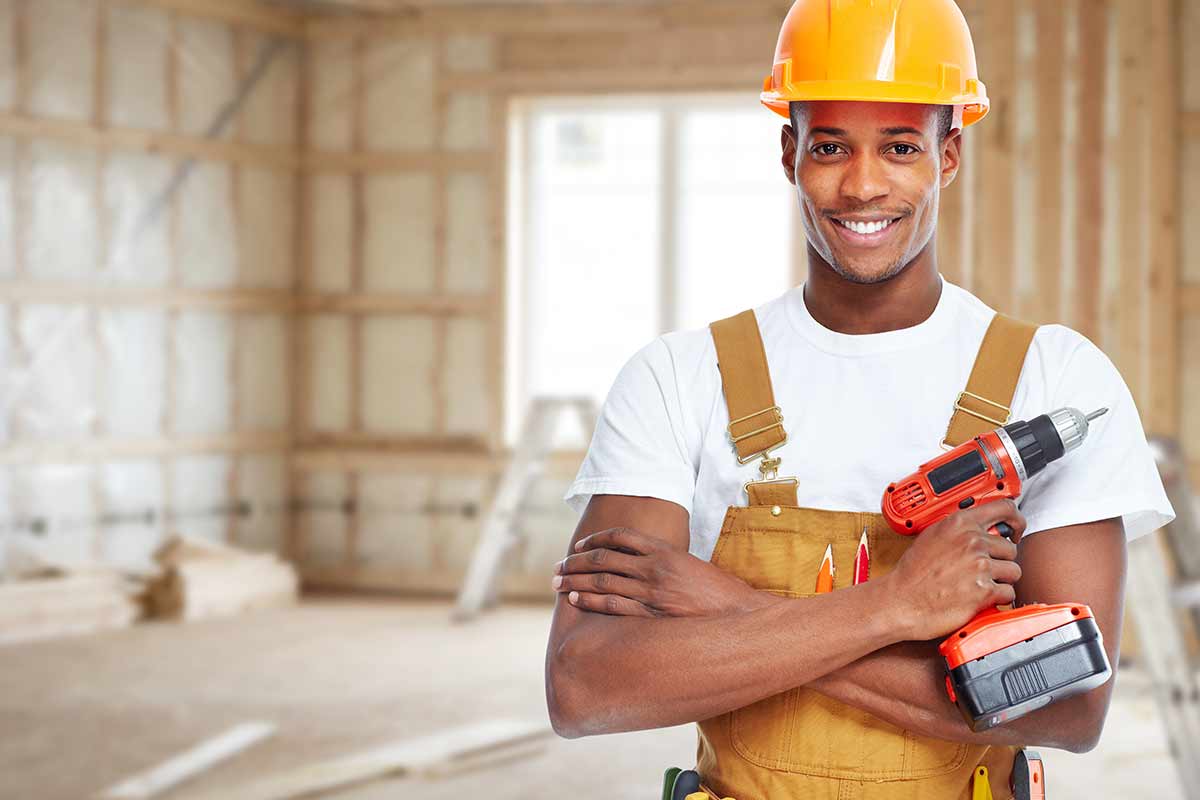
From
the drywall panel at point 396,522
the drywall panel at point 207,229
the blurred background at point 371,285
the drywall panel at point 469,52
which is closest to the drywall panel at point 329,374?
the blurred background at point 371,285

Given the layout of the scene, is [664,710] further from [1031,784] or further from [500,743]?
[500,743]

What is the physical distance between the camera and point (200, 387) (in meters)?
9.05

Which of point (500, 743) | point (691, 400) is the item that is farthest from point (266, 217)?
point (691, 400)

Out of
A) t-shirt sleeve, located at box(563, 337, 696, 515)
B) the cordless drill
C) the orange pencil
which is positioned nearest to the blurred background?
t-shirt sleeve, located at box(563, 337, 696, 515)

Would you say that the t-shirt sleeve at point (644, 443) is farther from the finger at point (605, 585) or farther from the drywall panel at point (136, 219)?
the drywall panel at point (136, 219)

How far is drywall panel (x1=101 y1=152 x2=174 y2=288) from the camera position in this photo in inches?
334

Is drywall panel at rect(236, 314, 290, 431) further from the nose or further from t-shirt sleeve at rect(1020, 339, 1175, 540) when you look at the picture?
t-shirt sleeve at rect(1020, 339, 1175, 540)

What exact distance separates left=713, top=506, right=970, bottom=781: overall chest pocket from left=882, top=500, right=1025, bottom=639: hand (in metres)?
0.12

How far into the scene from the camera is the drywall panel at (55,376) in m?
8.03

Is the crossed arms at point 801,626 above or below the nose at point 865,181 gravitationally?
below

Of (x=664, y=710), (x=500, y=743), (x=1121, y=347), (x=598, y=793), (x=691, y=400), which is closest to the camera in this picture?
(x=664, y=710)

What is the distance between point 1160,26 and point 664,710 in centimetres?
699

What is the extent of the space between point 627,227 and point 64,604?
157 inches

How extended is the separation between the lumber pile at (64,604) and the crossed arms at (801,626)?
6.46 metres
